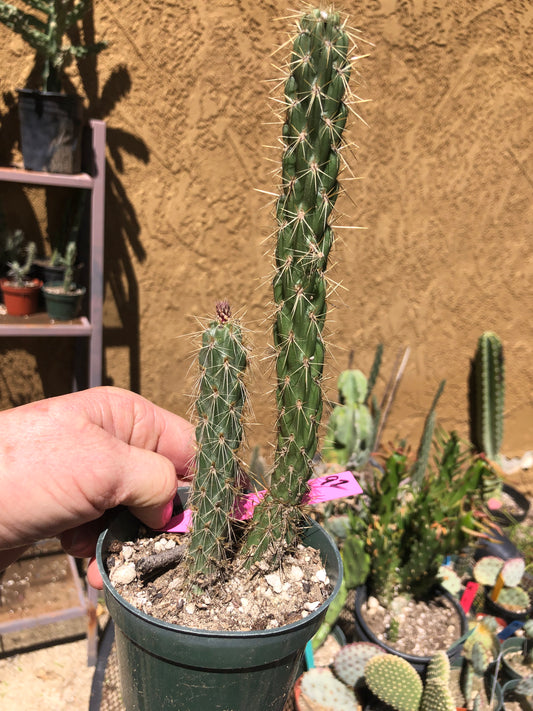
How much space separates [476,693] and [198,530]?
1.65 meters

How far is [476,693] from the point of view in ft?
6.23

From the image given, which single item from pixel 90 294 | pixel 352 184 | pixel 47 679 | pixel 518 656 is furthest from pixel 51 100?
pixel 518 656

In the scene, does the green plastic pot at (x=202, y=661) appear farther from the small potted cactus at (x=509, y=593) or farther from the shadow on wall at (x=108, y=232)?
the small potted cactus at (x=509, y=593)

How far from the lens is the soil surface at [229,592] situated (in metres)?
0.81

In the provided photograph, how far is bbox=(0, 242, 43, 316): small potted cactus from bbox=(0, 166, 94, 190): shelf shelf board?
29cm

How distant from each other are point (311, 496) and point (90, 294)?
118 centimetres

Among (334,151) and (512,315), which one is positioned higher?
(334,151)

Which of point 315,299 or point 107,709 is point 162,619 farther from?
point 107,709

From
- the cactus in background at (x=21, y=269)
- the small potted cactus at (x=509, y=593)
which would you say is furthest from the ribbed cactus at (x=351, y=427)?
the cactus in background at (x=21, y=269)

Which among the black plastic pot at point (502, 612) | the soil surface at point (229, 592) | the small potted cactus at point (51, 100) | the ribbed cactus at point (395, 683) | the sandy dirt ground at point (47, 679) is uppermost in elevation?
the small potted cactus at point (51, 100)

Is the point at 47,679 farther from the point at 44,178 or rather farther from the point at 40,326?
the point at 44,178

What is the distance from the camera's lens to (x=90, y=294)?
70.3 inches

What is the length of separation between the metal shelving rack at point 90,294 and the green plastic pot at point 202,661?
1.01 metres

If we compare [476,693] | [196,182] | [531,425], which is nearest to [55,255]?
[196,182]
